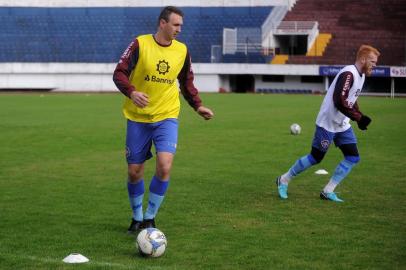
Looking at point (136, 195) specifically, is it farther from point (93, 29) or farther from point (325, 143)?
point (93, 29)

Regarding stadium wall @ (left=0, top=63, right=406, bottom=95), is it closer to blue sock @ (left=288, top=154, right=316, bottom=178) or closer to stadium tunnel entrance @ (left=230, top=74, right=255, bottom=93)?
stadium tunnel entrance @ (left=230, top=74, right=255, bottom=93)

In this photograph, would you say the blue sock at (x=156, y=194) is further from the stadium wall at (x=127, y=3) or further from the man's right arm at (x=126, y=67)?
the stadium wall at (x=127, y=3)

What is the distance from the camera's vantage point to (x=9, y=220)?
9305 mm

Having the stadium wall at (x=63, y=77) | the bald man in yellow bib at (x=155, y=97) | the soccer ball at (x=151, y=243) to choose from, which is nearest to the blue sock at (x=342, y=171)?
the bald man in yellow bib at (x=155, y=97)

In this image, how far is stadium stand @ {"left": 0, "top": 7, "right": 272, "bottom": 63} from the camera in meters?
57.3

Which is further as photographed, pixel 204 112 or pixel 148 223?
pixel 204 112

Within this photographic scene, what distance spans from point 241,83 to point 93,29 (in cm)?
1306

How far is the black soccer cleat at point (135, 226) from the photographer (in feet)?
28.2

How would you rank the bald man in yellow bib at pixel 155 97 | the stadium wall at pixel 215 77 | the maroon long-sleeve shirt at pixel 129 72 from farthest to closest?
the stadium wall at pixel 215 77 → the bald man in yellow bib at pixel 155 97 → the maroon long-sleeve shirt at pixel 129 72

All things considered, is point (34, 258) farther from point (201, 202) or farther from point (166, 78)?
point (201, 202)

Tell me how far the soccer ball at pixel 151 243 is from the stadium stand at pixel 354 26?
145 ft

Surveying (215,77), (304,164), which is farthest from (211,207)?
(215,77)

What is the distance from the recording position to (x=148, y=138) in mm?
8508

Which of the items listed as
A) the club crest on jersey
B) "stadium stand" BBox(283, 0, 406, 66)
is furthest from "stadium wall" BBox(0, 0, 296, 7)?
the club crest on jersey
